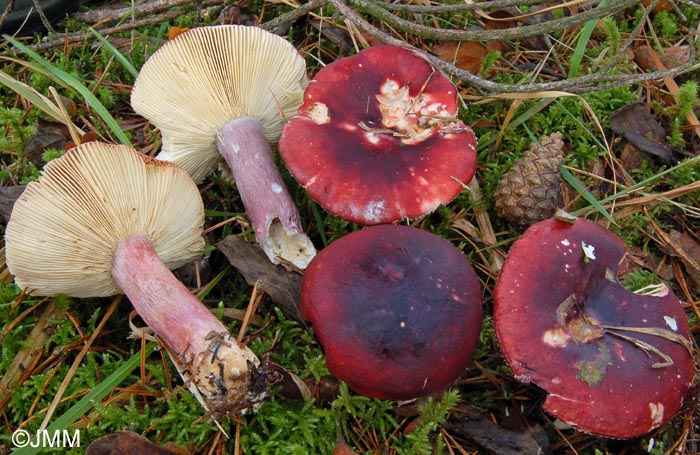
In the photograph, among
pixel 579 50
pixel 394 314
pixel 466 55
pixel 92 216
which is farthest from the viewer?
pixel 466 55

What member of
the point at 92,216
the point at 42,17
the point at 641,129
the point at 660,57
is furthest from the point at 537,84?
the point at 42,17

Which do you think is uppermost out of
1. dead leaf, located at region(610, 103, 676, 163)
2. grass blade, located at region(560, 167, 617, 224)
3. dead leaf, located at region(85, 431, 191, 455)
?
dead leaf, located at region(610, 103, 676, 163)

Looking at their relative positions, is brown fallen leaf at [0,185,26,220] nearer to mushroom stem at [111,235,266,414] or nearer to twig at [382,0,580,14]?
mushroom stem at [111,235,266,414]

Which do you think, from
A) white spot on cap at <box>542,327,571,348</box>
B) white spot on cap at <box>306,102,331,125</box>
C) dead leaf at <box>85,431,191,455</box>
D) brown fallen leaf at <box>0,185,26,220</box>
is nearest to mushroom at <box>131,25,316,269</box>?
white spot on cap at <box>306,102,331,125</box>

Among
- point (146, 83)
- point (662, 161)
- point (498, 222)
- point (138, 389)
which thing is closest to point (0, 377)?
point (138, 389)

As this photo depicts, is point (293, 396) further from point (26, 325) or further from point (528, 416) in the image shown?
point (26, 325)

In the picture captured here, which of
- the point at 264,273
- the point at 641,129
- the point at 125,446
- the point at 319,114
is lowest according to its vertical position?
the point at 125,446

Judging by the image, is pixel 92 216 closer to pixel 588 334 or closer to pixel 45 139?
pixel 45 139

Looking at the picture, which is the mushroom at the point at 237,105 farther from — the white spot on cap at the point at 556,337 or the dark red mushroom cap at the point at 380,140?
the white spot on cap at the point at 556,337
